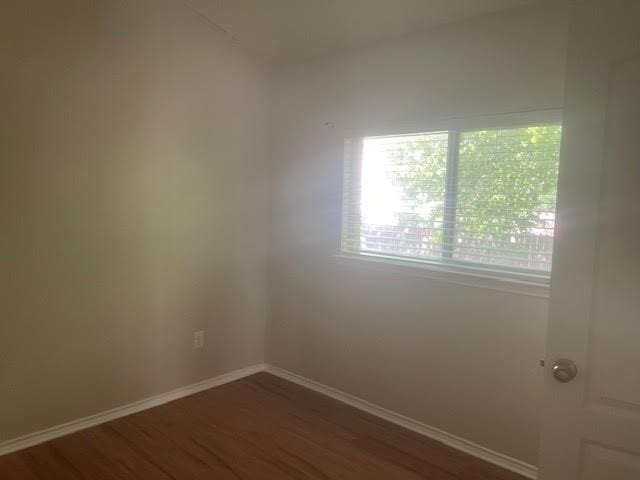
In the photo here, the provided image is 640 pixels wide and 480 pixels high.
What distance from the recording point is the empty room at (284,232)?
2430 mm

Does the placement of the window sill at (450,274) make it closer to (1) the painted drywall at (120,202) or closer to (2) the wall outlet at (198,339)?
(1) the painted drywall at (120,202)

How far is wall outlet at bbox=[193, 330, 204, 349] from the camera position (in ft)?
10.9

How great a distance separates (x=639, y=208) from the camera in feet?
4.22

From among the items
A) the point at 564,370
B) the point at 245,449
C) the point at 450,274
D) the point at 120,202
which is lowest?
the point at 245,449

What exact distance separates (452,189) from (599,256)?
1399 millimetres

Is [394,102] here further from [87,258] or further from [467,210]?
[87,258]

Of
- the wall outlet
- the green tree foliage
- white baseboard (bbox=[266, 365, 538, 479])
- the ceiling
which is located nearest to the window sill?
the green tree foliage

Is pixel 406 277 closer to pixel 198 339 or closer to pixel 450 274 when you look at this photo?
pixel 450 274

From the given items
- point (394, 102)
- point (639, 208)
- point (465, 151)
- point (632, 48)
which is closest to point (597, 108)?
point (632, 48)

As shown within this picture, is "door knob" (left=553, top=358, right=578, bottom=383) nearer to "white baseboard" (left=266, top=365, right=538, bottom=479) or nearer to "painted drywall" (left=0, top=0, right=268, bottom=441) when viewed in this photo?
"white baseboard" (left=266, top=365, right=538, bottom=479)

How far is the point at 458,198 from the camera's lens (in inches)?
106

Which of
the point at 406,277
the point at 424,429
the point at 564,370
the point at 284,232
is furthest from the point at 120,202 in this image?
the point at 564,370

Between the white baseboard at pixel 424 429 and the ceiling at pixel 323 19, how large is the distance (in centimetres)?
235

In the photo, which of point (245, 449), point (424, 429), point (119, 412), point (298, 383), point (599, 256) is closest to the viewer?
point (599, 256)
